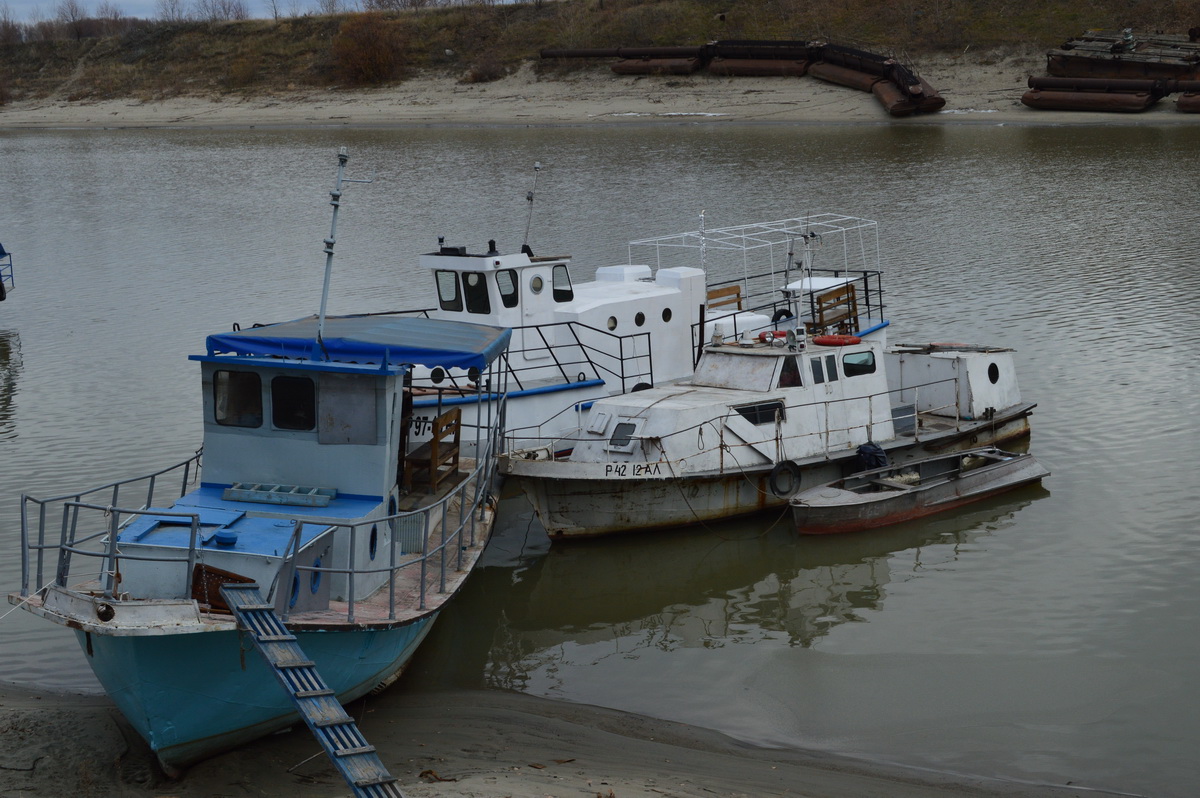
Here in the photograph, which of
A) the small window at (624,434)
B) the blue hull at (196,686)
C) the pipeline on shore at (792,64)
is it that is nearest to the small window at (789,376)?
the small window at (624,434)

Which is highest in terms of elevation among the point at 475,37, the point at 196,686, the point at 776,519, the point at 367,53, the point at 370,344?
the point at 475,37

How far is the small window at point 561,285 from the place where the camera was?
1995 centimetres

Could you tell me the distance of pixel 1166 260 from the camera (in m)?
33.2

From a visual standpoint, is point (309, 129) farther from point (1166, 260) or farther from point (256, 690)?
point (256, 690)

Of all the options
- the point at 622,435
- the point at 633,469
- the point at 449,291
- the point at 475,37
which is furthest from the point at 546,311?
the point at 475,37

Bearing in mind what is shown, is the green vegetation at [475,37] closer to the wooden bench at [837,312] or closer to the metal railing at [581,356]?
the wooden bench at [837,312]

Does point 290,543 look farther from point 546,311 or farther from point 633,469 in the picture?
point 546,311

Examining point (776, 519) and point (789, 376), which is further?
point (789, 376)

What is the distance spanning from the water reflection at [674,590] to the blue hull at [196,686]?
9.21 ft

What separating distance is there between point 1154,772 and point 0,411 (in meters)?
21.2

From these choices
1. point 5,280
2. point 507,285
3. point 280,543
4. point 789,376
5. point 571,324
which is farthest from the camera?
point 5,280

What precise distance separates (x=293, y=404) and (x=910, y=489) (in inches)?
357

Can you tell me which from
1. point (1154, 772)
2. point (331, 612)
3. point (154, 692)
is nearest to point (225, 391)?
point (331, 612)

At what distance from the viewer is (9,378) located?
2652 centimetres
